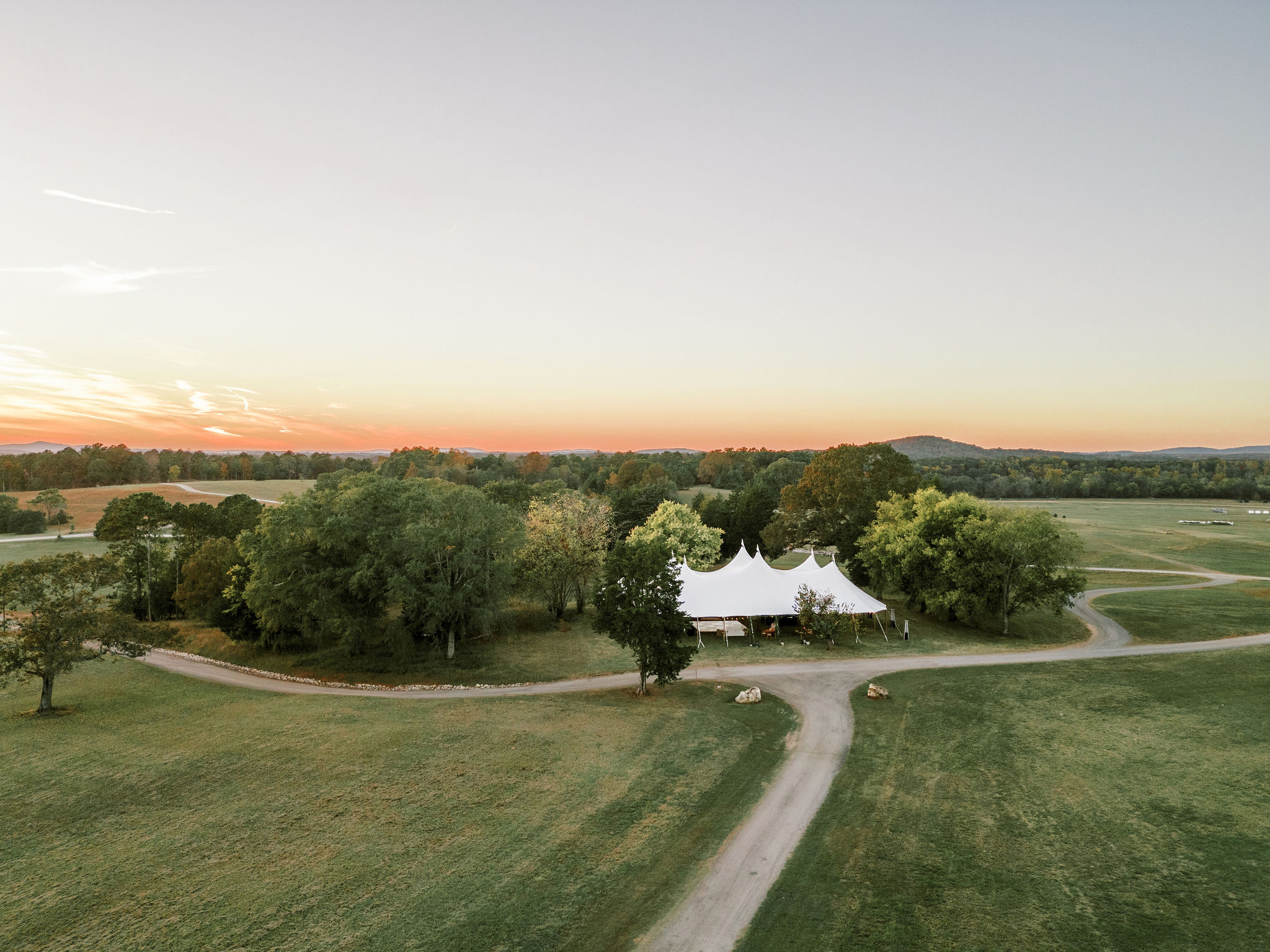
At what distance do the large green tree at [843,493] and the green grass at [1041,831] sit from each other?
21.1 meters

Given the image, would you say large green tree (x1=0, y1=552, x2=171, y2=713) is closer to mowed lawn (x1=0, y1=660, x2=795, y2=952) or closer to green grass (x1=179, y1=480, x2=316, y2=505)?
mowed lawn (x1=0, y1=660, x2=795, y2=952)

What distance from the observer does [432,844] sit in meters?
11.4

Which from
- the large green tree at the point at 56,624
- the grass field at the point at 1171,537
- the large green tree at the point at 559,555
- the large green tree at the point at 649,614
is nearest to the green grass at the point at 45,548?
the large green tree at the point at 56,624

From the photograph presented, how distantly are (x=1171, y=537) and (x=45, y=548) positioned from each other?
10662 cm

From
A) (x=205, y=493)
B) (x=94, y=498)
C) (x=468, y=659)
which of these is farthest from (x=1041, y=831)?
(x=94, y=498)

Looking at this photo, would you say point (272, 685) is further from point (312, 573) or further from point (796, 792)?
point (796, 792)

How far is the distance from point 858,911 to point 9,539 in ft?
262

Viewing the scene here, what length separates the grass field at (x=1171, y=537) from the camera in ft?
160

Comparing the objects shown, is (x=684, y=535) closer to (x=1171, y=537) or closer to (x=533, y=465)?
(x=1171, y=537)

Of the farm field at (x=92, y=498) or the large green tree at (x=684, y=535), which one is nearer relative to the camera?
the large green tree at (x=684, y=535)

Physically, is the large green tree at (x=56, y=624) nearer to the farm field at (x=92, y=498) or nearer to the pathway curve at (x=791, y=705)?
the pathway curve at (x=791, y=705)

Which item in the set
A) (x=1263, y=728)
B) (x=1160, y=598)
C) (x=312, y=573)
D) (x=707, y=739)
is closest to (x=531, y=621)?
(x=312, y=573)

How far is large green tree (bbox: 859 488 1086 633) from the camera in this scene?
29.5m

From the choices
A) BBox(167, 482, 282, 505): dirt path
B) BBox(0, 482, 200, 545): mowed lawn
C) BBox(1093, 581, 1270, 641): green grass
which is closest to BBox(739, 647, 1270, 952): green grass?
BBox(1093, 581, 1270, 641): green grass
